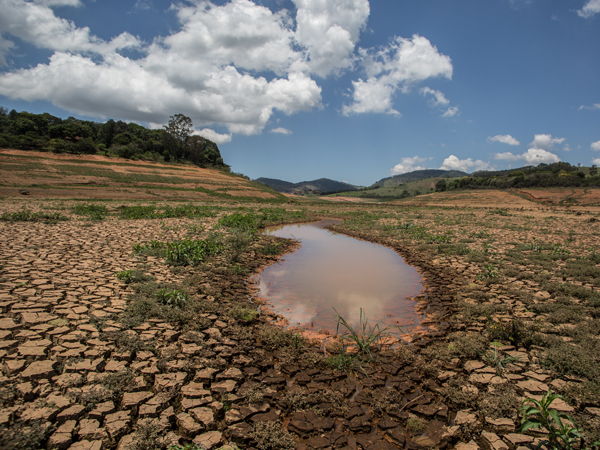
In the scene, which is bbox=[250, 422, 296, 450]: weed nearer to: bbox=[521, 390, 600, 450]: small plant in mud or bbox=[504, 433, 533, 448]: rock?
bbox=[504, 433, 533, 448]: rock

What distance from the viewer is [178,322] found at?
4594mm

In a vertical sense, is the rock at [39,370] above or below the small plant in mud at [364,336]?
below

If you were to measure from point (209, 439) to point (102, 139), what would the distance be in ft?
282

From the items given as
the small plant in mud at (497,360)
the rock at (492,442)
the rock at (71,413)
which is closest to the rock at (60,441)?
the rock at (71,413)

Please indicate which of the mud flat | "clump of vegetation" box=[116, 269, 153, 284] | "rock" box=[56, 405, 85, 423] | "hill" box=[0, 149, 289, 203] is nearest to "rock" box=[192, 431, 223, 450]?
the mud flat

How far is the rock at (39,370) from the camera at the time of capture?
2.92 m

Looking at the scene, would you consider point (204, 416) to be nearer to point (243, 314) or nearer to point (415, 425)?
point (415, 425)

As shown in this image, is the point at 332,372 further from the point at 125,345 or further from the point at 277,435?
the point at 125,345

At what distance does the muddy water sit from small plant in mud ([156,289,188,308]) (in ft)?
6.16

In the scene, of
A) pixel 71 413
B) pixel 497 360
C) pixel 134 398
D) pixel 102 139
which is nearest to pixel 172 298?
pixel 134 398

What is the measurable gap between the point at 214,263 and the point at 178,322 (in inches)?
138

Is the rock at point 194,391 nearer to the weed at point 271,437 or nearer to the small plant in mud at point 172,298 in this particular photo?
the weed at point 271,437

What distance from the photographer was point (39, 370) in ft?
9.89

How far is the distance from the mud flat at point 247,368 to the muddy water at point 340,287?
0.56m
